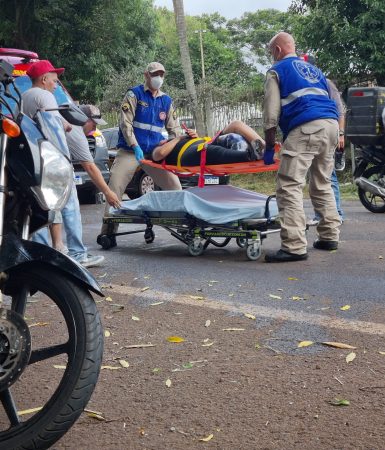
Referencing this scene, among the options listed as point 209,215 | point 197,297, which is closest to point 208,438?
point 197,297

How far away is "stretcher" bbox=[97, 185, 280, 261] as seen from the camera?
7.72m

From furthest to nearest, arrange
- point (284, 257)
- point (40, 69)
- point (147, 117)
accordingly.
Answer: point (147, 117) < point (284, 257) < point (40, 69)

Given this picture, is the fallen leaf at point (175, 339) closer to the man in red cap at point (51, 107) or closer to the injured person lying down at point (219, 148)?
the man in red cap at point (51, 107)

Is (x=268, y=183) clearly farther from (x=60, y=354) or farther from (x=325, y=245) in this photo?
(x=60, y=354)

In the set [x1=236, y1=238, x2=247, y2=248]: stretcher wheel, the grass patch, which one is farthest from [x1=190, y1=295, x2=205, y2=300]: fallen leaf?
the grass patch

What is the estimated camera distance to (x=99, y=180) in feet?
25.7

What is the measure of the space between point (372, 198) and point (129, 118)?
4.02 metres

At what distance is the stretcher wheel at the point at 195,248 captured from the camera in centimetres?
812

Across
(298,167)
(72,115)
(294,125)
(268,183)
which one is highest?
(72,115)

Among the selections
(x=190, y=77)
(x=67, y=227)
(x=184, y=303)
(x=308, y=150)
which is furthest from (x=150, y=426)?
(x=190, y=77)

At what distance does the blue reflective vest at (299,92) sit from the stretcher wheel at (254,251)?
3.67 feet

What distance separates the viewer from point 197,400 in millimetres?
3984

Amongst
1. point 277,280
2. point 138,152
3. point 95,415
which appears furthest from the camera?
point 138,152

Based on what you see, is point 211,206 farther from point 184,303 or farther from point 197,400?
point 197,400
